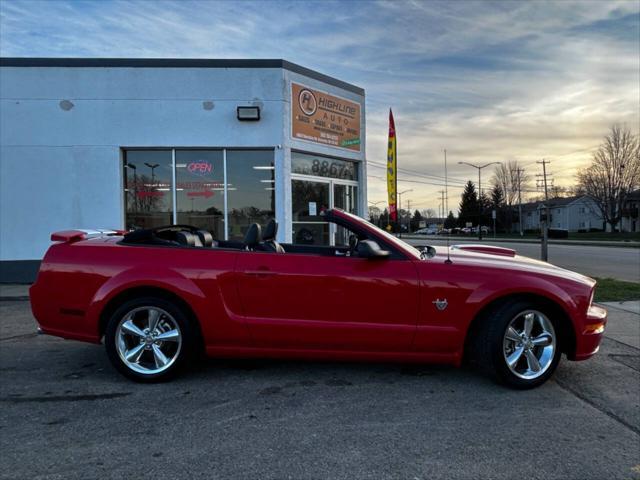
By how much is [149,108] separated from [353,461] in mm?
9640

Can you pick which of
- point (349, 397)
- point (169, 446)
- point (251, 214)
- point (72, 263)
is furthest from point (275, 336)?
point (251, 214)

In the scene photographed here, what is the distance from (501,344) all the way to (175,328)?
2781 mm

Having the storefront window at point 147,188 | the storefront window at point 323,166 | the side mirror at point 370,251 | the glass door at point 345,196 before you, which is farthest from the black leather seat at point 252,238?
the glass door at point 345,196

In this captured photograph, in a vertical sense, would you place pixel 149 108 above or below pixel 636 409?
above

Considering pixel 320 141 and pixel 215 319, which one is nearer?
pixel 215 319

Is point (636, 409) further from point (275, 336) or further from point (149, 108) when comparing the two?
point (149, 108)

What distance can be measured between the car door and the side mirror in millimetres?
87

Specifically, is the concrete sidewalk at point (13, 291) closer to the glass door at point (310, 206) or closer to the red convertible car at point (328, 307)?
the red convertible car at point (328, 307)

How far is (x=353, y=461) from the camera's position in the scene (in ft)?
8.77

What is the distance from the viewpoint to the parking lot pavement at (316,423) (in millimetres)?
2627

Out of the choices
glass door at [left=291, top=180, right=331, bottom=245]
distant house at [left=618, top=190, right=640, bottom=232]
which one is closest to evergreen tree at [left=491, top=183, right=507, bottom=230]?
distant house at [left=618, top=190, right=640, bottom=232]

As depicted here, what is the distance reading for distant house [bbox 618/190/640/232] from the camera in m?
61.9

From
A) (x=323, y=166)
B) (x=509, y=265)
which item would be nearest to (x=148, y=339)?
(x=509, y=265)

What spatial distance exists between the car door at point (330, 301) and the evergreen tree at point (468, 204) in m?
83.1
